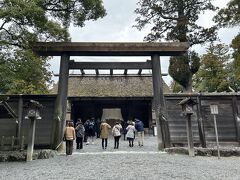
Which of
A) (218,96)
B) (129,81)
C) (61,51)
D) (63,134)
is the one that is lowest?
(63,134)

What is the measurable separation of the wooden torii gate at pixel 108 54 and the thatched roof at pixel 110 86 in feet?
33.9

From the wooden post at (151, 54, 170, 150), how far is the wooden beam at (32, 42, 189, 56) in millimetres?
542

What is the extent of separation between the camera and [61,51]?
1204 cm

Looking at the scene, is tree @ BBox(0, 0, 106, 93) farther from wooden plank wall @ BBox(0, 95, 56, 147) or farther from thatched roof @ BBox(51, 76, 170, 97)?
thatched roof @ BBox(51, 76, 170, 97)

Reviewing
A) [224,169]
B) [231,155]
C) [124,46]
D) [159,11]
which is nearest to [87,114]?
[159,11]

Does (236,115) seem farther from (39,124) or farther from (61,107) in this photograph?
(39,124)

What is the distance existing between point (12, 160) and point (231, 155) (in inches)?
353

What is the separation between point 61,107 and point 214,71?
26.8 metres

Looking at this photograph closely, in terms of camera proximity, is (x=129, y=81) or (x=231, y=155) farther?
(x=129, y=81)

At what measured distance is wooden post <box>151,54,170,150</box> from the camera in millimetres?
11586

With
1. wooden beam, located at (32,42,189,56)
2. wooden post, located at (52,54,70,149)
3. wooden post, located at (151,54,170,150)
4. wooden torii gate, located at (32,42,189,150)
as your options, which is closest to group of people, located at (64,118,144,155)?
wooden post, located at (52,54,70,149)

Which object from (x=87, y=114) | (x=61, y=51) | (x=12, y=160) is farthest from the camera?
(x=87, y=114)

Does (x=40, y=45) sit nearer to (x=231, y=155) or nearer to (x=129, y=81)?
(x=231, y=155)

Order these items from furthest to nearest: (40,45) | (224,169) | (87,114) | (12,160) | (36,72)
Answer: (87,114)
(40,45)
(36,72)
(12,160)
(224,169)
